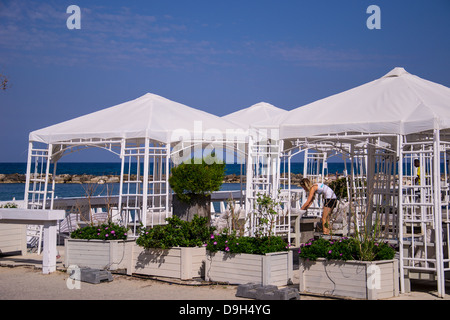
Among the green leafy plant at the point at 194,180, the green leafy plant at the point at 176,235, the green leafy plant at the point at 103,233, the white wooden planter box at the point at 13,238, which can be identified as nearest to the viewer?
the green leafy plant at the point at 176,235

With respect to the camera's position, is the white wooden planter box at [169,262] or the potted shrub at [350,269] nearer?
the potted shrub at [350,269]

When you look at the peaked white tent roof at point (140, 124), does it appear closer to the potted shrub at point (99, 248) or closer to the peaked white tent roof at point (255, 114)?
the potted shrub at point (99, 248)

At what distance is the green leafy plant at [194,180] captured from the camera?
940cm

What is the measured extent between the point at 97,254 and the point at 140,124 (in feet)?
8.89

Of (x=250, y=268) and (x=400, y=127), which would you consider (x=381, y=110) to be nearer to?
(x=400, y=127)

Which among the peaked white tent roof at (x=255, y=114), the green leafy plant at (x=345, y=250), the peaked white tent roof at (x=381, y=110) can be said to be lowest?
the green leafy plant at (x=345, y=250)

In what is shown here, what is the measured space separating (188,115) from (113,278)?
4207mm

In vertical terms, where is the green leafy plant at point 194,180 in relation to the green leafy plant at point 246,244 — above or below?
above

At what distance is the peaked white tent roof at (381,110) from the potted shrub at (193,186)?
1.85 metres

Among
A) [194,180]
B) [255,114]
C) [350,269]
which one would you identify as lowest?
[350,269]

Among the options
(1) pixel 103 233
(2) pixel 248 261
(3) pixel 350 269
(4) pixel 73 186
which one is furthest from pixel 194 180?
(4) pixel 73 186

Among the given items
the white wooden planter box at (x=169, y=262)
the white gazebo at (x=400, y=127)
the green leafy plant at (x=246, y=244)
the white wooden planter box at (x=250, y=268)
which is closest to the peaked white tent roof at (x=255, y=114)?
the white gazebo at (x=400, y=127)

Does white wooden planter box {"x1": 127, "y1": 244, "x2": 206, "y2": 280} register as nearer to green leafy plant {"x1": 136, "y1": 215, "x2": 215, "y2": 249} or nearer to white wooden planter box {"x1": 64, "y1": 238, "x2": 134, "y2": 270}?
green leafy plant {"x1": 136, "y1": 215, "x2": 215, "y2": 249}

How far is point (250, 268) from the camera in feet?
23.4
